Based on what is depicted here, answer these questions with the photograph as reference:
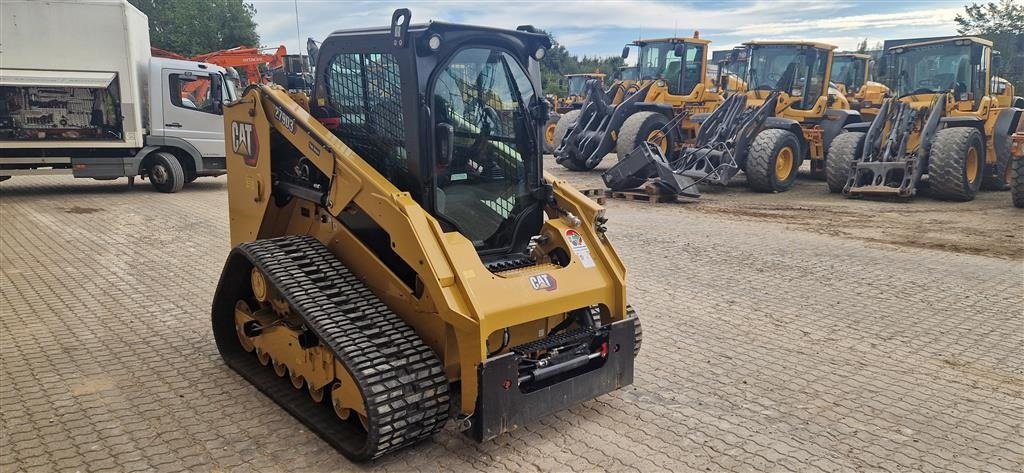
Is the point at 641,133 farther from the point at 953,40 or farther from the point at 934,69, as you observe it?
the point at 953,40

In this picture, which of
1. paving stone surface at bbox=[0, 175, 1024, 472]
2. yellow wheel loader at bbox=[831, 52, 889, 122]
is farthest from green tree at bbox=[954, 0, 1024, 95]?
paving stone surface at bbox=[0, 175, 1024, 472]

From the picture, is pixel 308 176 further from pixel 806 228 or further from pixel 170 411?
pixel 806 228

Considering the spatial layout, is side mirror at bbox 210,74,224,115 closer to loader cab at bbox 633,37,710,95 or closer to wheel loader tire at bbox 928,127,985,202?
loader cab at bbox 633,37,710,95

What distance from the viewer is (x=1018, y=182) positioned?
36.3ft

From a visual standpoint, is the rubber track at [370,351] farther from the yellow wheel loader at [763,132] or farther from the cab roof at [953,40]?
the cab roof at [953,40]

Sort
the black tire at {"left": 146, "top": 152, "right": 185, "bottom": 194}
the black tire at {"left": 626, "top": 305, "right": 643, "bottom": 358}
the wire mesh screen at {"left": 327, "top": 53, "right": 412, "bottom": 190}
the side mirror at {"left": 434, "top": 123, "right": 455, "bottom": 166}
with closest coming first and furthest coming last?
the side mirror at {"left": 434, "top": 123, "right": 455, "bottom": 166} → the wire mesh screen at {"left": 327, "top": 53, "right": 412, "bottom": 190} → the black tire at {"left": 626, "top": 305, "right": 643, "bottom": 358} → the black tire at {"left": 146, "top": 152, "right": 185, "bottom": 194}

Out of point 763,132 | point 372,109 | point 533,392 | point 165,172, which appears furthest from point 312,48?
point 763,132

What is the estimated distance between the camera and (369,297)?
149 inches

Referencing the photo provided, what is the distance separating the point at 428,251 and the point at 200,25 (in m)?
42.6

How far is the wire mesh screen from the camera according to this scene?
12.7ft

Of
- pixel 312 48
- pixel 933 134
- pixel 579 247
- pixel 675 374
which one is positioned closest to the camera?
pixel 579 247

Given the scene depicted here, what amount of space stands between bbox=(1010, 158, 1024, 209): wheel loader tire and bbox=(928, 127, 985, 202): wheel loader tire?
0.78 metres

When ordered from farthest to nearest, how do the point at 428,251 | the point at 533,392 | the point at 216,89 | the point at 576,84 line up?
1. the point at 576,84
2. the point at 216,89
3. the point at 533,392
4. the point at 428,251

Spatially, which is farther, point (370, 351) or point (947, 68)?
point (947, 68)
